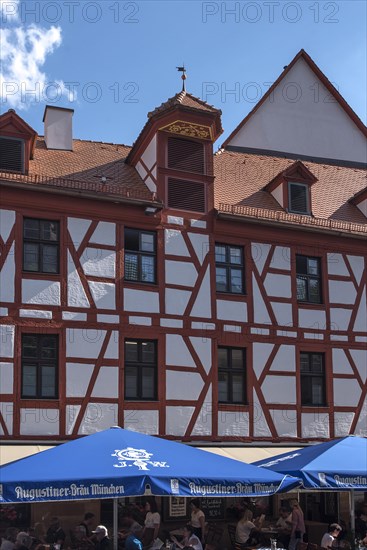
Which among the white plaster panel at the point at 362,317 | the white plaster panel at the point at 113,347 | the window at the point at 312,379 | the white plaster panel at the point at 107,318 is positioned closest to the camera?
the white plaster panel at the point at 113,347

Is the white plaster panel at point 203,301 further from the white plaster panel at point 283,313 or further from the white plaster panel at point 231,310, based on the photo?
the white plaster panel at point 283,313

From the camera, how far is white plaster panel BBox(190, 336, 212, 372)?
68.7 feet

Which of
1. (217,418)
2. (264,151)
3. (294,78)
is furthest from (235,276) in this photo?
(294,78)

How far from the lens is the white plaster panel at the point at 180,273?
830 inches

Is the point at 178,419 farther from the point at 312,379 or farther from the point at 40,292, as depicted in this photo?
the point at 40,292

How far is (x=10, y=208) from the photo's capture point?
1952cm

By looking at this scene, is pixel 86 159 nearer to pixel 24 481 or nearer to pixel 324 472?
pixel 324 472

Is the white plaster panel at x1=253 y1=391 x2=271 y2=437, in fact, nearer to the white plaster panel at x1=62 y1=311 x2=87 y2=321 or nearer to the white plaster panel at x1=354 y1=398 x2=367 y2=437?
the white plaster panel at x1=354 y1=398 x2=367 y2=437

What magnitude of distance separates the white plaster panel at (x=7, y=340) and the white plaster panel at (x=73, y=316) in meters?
1.29

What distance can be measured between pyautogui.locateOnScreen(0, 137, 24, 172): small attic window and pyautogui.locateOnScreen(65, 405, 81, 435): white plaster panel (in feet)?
19.8

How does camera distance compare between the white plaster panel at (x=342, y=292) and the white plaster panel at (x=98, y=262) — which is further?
the white plaster panel at (x=342, y=292)

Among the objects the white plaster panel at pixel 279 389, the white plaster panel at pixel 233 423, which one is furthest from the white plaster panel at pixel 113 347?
the white plaster panel at pixel 279 389

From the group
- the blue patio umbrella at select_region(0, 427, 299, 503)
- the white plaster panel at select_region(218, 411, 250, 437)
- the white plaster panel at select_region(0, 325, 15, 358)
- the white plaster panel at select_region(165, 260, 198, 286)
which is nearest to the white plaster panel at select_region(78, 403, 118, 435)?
the white plaster panel at select_region(0, 325, 15, 358)

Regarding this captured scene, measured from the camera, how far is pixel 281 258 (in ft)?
74.8
